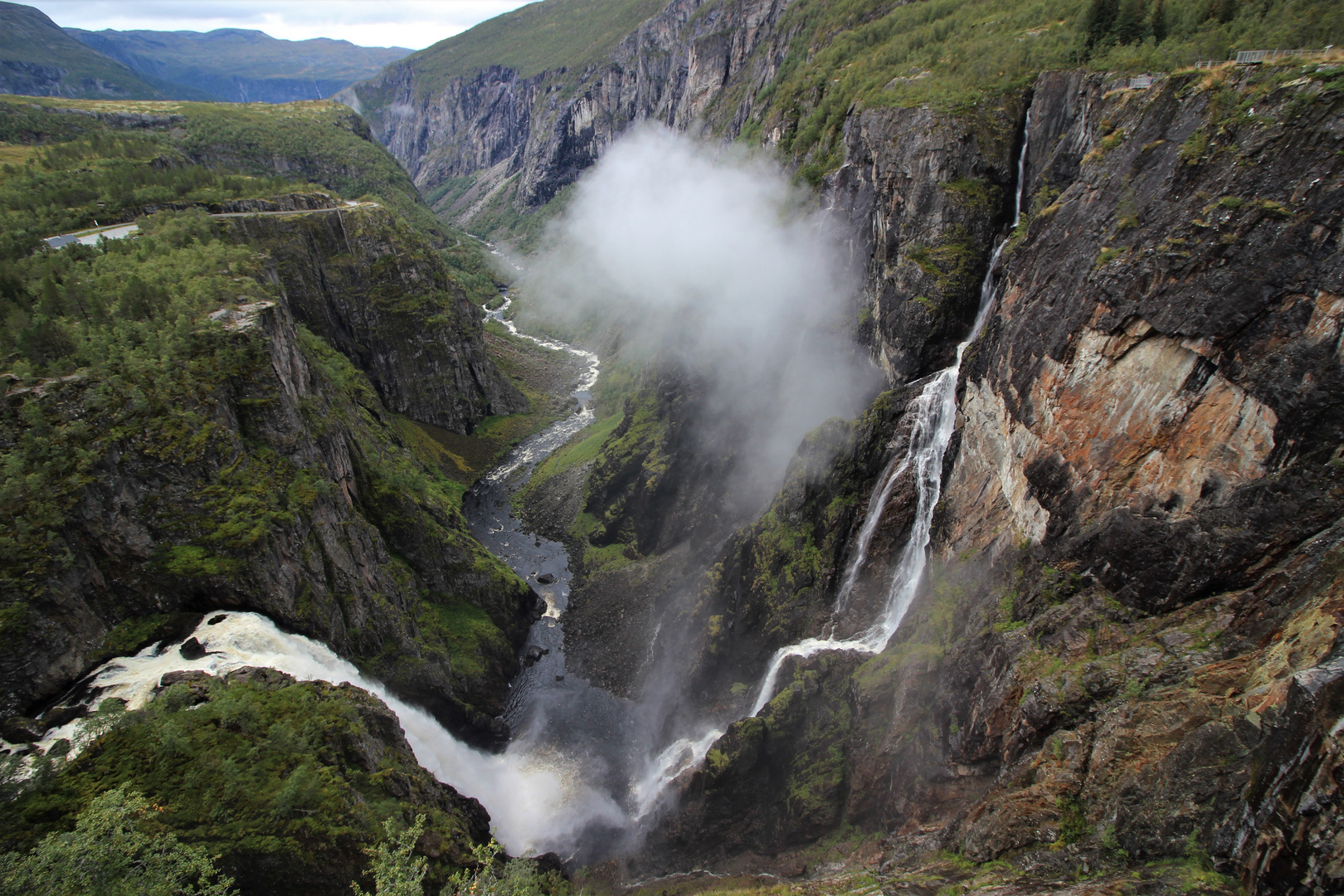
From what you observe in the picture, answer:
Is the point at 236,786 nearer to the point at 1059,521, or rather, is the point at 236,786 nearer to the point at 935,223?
the point at 1059,521

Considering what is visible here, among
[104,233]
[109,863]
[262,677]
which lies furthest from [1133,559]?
[104,233]

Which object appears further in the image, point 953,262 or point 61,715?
point 953,262

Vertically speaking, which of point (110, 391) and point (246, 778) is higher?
point (110, 391)

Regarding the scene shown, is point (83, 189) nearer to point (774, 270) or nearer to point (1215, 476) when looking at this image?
point (774, 270)

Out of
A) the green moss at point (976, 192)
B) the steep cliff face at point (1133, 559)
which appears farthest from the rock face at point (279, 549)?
the green moss at point (976, 192)

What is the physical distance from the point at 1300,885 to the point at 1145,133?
24.8 metres

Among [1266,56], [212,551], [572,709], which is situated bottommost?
[572,709]

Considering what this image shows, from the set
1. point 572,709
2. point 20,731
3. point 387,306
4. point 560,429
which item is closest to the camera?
point 20,731

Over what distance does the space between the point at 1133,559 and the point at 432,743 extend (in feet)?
117

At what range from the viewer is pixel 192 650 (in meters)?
25.4

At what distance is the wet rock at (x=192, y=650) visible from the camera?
25.2 meters

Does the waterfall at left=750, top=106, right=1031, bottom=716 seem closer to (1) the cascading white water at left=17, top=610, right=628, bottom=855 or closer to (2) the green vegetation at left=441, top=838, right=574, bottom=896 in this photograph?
(1) the cascading white water at left=17, top=610, right=628, bottom=855

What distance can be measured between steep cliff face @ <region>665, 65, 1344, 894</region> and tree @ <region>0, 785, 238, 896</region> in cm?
2296

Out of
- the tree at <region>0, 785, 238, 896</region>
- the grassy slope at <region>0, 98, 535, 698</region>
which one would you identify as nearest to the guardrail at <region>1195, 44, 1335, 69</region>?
the tree at <region>0, 785, 238, 896</region>
